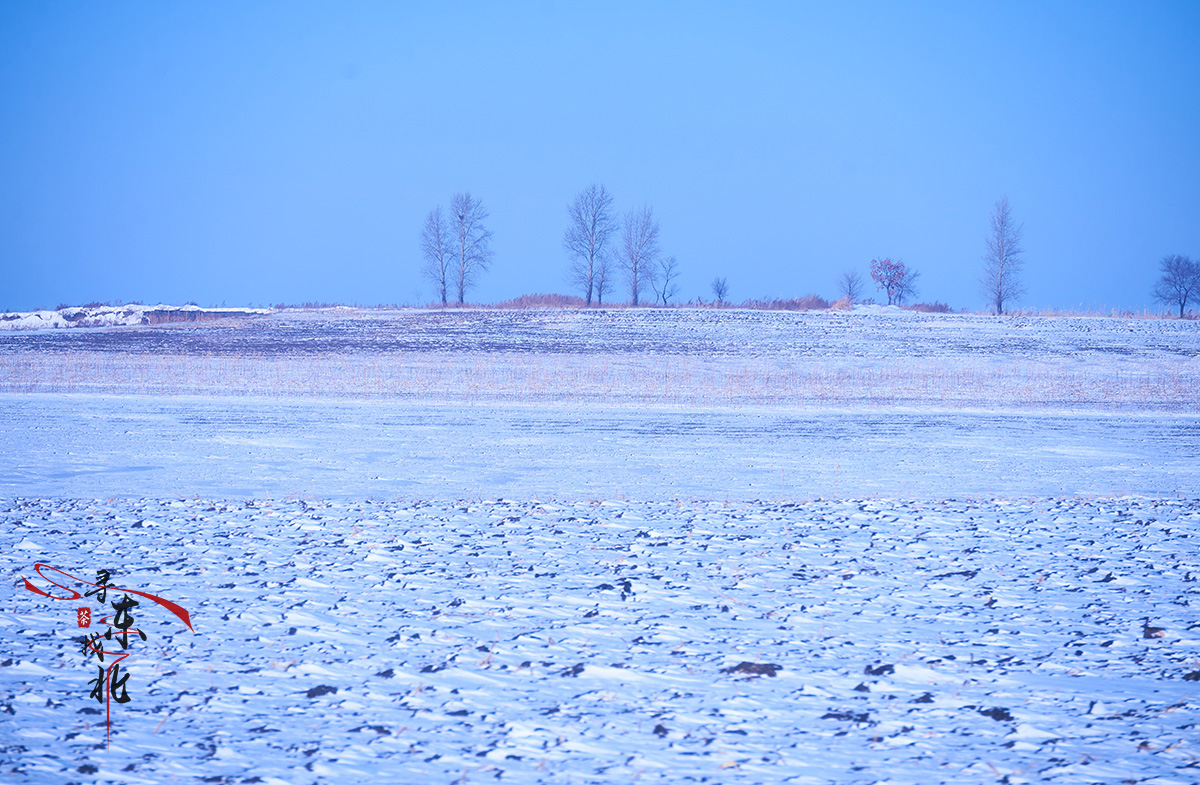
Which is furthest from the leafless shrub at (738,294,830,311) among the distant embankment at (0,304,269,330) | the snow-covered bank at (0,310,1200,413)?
the distant embankment at (0,304,269,330)

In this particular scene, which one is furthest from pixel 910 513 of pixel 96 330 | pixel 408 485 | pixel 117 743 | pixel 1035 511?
pixel 96 330

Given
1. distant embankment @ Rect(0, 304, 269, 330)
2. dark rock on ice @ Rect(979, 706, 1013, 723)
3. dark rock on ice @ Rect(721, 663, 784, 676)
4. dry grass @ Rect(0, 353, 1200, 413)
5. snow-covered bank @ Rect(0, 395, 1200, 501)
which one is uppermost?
distant embankment @ Rect(0, 304, 269, 330)

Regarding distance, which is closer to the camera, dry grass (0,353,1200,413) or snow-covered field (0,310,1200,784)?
snow-covered field (0,310,1200,784)

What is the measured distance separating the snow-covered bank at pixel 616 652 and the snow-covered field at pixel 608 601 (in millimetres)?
25

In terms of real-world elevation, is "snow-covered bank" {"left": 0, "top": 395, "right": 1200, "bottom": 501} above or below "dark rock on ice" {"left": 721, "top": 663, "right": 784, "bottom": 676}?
above

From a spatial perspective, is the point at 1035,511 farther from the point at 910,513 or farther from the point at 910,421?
the point at 910,421

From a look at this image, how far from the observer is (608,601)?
665 centimetres

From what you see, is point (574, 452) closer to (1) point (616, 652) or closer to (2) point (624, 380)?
(1) point (616, 652)

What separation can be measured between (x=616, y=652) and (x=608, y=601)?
97 cm

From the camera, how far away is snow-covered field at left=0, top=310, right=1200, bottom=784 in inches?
177

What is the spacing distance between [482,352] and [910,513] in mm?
27784

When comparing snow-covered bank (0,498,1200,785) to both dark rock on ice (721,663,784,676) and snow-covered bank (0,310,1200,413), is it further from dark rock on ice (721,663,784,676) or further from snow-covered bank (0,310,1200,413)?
snow-covered bank (0,310,1200,413)

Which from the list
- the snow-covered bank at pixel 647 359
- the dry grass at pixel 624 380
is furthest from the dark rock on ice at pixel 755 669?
the dry grass at pixel 624 380

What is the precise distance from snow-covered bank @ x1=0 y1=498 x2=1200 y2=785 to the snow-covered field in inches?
1.0
